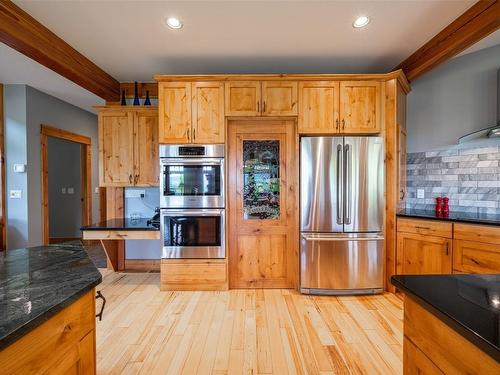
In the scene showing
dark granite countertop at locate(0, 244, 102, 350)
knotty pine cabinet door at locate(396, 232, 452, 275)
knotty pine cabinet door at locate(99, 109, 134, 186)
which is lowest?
knotty pine cabinet door at locate(396, 232, 452, 275)

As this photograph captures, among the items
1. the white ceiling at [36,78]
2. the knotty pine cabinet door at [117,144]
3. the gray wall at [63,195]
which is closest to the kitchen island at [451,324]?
the knotty pine cabinet door at [117,144]

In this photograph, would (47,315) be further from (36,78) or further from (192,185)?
(36,78)

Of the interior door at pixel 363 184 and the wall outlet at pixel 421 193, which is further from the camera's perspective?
the wall outlet at pixel 421 193

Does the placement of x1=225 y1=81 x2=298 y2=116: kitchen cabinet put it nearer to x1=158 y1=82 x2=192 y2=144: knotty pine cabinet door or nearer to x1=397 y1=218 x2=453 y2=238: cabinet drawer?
x1=158 y1=82 x2=192 y2=144: knotty pine cabinet door

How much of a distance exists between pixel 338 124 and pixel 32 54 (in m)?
3.08

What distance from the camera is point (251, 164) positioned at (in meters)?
2.95

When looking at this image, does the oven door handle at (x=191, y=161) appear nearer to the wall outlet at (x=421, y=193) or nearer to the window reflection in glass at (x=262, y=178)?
the window reflection in glass at (x=262, y=178)

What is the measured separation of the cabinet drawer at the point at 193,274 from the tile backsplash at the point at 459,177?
251cm

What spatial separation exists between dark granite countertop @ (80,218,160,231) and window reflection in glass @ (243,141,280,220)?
1.15 m

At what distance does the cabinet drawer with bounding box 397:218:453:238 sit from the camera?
7.91 feet

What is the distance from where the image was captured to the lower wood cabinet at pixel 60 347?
71 centimetres

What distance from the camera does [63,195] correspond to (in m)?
5.39

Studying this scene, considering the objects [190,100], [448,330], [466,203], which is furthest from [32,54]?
[466,203]

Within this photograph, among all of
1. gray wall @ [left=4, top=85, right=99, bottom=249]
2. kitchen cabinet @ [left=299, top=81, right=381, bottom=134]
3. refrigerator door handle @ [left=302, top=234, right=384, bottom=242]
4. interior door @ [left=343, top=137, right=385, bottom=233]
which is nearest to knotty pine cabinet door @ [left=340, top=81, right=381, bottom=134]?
kitchen cabinet @ [left=299, top=81, right=381, bottom=134]
